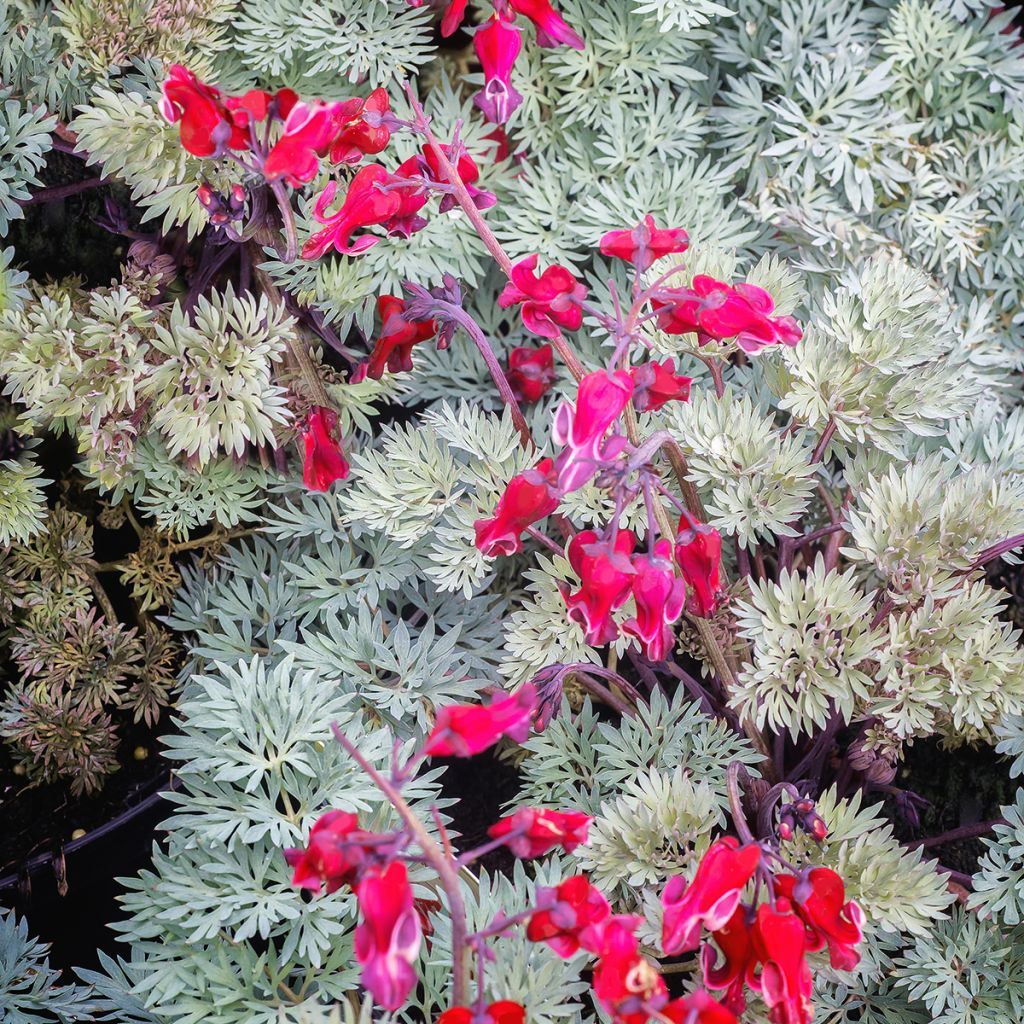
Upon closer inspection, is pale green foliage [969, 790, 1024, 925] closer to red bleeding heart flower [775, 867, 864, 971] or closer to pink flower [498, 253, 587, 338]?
red bleeding heart flower [775, 867, 864, 971]

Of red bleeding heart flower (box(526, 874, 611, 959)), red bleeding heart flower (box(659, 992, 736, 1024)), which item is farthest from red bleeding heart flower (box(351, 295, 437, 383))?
red bleeding heart flower (box(659, 992, 736, 1024))

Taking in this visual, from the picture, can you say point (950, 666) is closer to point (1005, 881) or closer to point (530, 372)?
point (1005, 881)

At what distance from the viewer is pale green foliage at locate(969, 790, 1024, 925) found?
1.00 m

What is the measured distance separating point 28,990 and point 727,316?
39.5 inches

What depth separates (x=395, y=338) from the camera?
3.46 ft

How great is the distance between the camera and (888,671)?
998 millimetres

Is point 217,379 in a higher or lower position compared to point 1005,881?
higher

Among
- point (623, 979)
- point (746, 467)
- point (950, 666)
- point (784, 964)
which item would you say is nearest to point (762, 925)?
point (784, 964)

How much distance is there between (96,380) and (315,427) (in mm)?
263

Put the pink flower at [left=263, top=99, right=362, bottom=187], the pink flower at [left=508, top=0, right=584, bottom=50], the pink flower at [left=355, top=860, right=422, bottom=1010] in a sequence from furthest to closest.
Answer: the pink flower at [left=508, top=0, right=584, bottom=50]
the pink flower at [left=263, top=99, right=362, bottom=187]
the pink flower at [left=355, top=860, right=422, bottom=1010]

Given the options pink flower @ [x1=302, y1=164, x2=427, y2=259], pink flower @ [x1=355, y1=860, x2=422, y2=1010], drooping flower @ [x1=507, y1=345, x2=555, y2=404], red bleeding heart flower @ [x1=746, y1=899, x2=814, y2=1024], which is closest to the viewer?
pink flower @ [x1=355, y1=860, x2=422, y2=1010]

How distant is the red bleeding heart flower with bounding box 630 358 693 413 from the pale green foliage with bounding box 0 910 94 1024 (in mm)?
792

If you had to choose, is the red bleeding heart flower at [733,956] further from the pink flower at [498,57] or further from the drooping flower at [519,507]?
the pink flower at [498,57]

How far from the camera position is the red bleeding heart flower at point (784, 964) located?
29.2 inches
